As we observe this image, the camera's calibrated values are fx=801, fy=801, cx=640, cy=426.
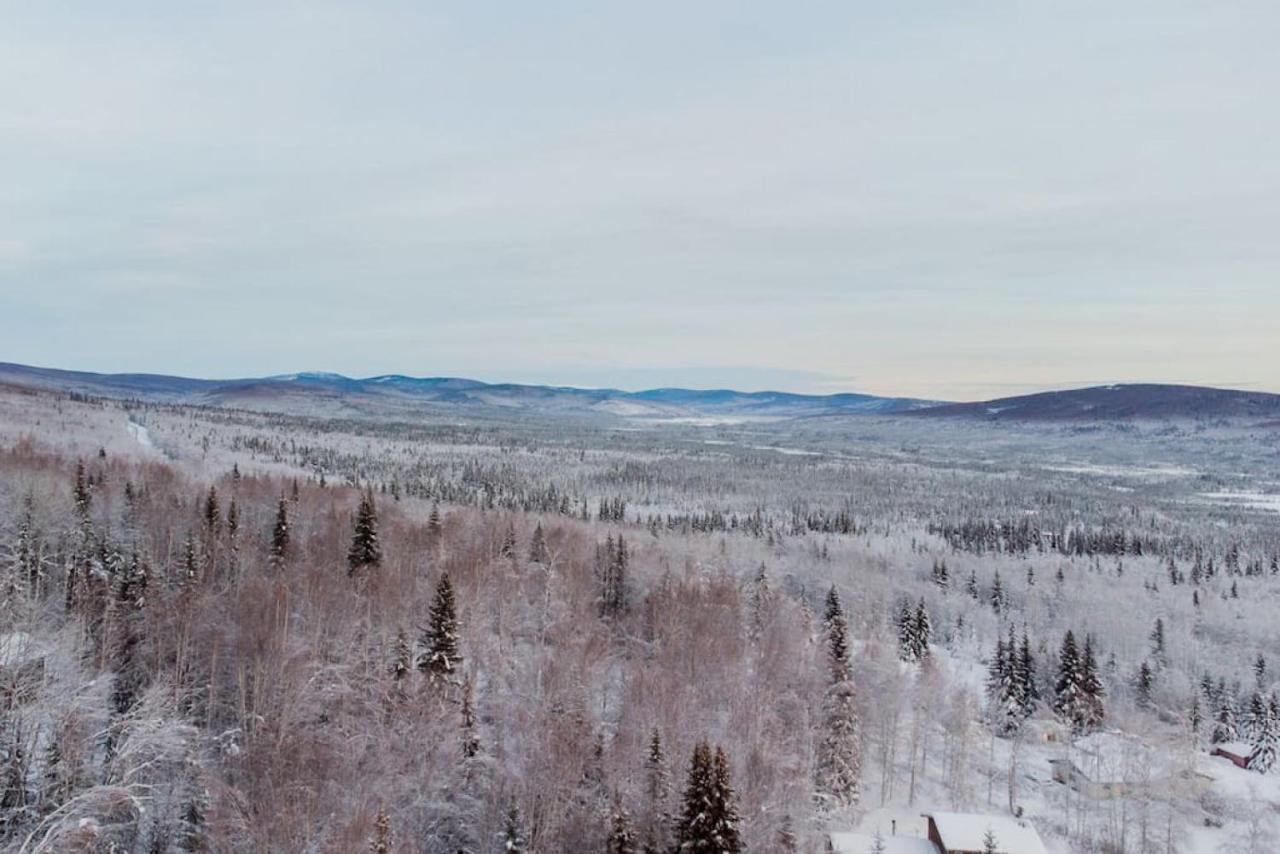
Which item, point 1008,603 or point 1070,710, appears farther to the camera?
point 1008,603

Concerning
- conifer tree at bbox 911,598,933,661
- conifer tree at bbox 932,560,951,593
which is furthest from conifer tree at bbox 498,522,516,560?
conifer tree at bbox 932,560,951,593

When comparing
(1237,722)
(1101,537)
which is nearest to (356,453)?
Answer: (1101,537)

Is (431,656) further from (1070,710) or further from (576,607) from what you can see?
(1070,710)

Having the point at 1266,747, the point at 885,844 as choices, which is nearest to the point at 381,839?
the point at 885,844

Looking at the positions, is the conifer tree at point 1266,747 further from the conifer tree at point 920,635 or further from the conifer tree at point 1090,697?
the conifer tree at point 920,635

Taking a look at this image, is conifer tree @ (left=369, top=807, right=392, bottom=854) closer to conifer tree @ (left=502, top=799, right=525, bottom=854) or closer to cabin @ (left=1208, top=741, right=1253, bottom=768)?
conifer tree @ (left=502, top=799, right=525, bottom=854)

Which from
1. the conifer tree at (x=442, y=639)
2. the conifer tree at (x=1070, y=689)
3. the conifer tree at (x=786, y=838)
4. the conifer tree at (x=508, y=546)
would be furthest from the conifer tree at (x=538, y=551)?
the conifer tree at (x=1070, y=689)
